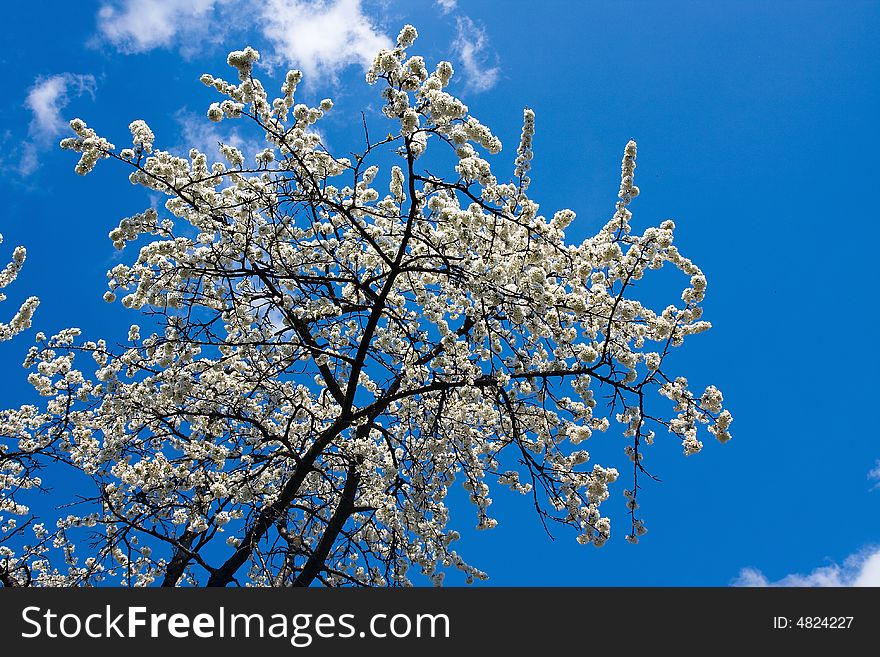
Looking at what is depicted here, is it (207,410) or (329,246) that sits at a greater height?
(329,246)

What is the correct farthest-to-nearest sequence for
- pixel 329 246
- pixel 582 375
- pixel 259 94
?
pixel 329 246 < pixel 582 375 < pixel 259 94

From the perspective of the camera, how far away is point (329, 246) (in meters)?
9.09

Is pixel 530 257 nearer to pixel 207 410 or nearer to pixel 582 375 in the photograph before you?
pixel 582 375

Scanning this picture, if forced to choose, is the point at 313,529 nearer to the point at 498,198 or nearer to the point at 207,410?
the point at 207,410

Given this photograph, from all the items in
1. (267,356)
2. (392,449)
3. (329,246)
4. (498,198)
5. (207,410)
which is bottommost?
(392,449)

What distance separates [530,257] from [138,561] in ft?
28.5

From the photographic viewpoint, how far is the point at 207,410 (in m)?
9.29

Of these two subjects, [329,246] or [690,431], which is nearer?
[690,431]

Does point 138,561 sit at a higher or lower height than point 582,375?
lower
